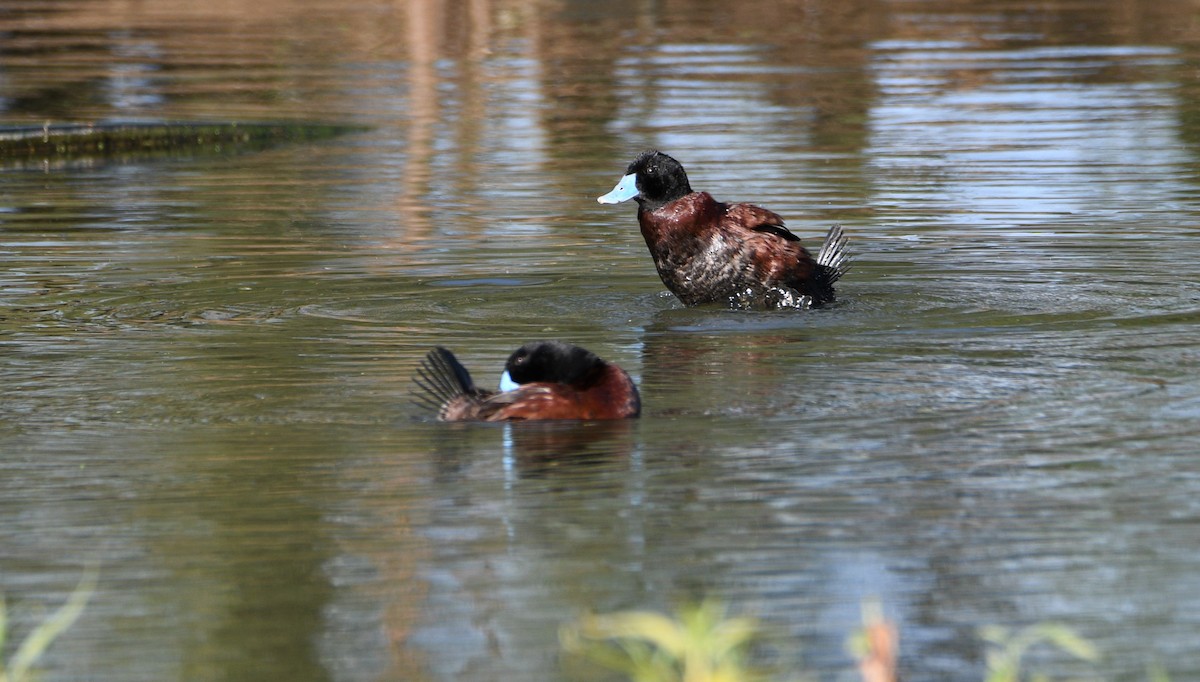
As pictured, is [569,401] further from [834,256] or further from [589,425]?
[834,256]

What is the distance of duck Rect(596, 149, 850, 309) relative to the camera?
33.5ft

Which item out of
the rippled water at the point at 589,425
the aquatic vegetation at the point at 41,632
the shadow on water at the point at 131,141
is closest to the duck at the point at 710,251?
the rippled water at the point at 589,425

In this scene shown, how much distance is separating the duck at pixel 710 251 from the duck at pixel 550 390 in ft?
9.37

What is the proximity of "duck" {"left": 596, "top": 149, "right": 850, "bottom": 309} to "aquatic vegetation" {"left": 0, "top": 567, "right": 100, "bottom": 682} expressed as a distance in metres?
5.07

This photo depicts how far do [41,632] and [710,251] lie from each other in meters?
6.24

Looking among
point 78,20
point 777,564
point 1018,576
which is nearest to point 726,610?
point 777,564

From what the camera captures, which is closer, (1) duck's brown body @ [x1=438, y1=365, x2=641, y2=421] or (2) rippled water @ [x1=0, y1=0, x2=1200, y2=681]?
(2) rippled water @ [x1=0, y1=0, x2=1200, y2=681]

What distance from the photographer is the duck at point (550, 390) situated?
733 centimetres

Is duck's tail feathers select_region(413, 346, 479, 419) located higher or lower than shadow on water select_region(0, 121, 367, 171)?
higher

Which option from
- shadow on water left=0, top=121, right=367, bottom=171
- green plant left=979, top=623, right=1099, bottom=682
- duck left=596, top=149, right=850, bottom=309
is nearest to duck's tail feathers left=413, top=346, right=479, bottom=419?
duck left=596, top=149, right=850, bottom=309

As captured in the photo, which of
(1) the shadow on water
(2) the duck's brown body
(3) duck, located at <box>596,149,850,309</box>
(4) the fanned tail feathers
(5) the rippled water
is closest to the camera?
(5) the rippled water

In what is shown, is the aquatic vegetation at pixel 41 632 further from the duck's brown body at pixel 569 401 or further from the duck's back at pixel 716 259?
the duck's back at pixel 716 259

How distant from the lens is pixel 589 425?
23.9ft

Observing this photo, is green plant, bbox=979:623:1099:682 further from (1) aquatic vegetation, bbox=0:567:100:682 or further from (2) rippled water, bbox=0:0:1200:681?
(1) aquatic vegetation, bbox=0:567:100:682
